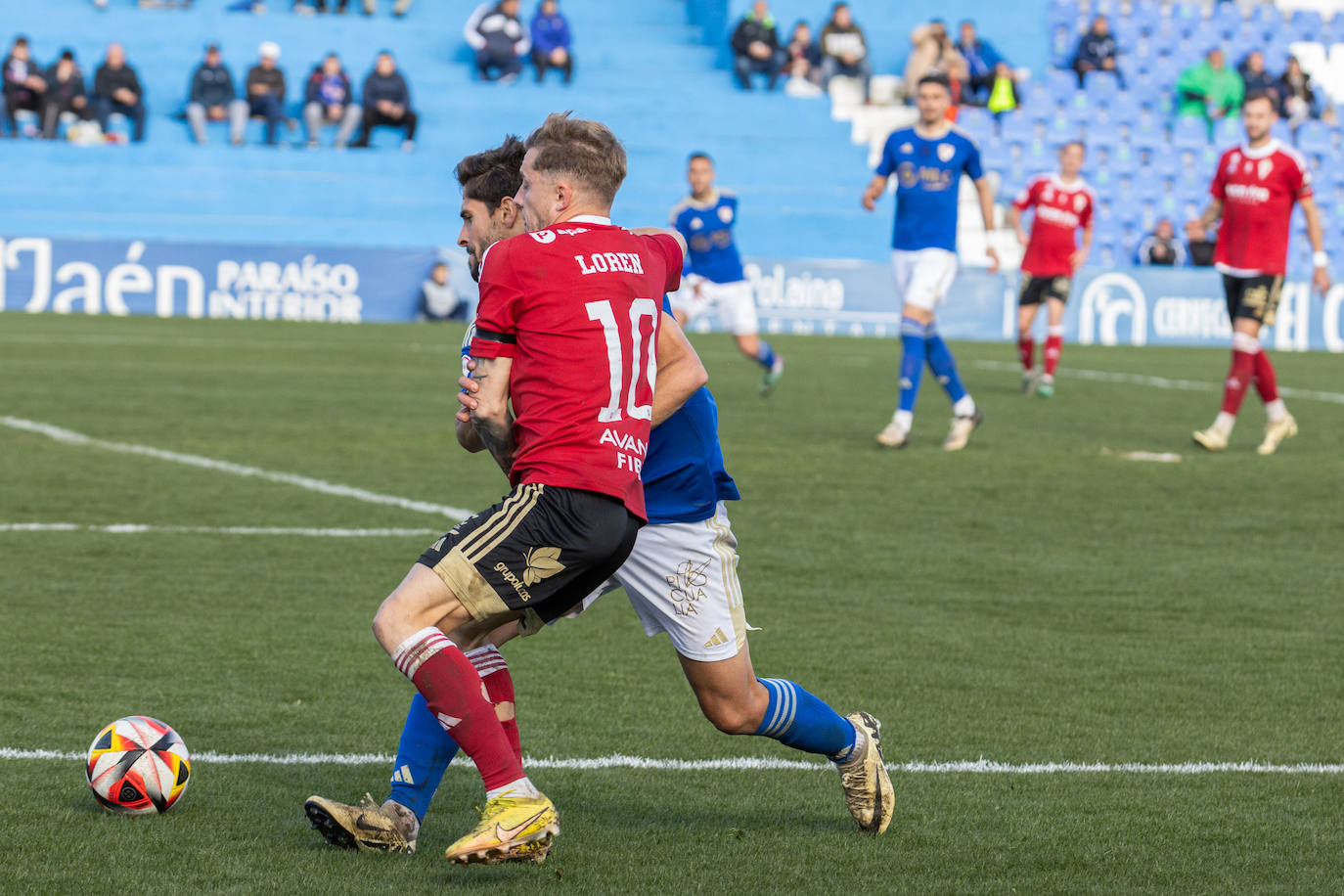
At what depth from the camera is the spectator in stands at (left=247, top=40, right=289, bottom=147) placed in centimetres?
2688

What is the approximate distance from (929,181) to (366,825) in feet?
28.9

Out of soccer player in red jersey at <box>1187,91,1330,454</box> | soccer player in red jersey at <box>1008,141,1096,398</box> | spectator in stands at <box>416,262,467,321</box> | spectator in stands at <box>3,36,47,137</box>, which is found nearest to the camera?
soccer player in red jersey at <box>1187,91,1330,454</box>

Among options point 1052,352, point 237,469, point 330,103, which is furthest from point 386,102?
point 237,469

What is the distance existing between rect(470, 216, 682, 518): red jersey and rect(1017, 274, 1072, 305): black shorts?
46.7ft

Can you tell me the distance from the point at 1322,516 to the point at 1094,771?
514cm

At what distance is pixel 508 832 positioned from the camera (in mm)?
3363

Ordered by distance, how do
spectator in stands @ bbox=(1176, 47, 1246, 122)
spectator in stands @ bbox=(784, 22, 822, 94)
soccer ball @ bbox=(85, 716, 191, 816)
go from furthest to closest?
1. spectator in stands @ bbox=(1176, 47, 1246, 122)
2. spectator in stands @ bbox=(784, 22, 822, 94)
3. soccer ball @ bbox=(85, 716, 191, 816)

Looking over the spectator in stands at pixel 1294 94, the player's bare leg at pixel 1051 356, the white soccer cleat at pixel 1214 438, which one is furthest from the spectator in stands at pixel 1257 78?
the white soccer cleat at pixel 1214 438

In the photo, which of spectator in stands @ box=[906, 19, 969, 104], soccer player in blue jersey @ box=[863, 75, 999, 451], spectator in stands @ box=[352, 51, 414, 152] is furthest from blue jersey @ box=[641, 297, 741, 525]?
spectator in stands @ box=[906, 19, 969, 104]

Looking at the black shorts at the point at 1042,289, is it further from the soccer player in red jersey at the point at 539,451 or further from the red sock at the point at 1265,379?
the soccer player in red jersey at the point at 539,451

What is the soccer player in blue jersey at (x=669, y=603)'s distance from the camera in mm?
3658

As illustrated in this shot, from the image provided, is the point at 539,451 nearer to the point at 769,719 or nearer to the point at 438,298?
the point at 769,719

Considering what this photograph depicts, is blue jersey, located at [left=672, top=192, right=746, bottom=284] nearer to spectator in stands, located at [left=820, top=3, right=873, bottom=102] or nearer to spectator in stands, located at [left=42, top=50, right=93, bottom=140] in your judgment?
spectator in stands, located at [left=42, top=50, right=93, bottom=140]

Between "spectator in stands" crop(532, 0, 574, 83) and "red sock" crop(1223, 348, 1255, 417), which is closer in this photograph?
"red sock" crop(1223, 348, 1255, 417)
